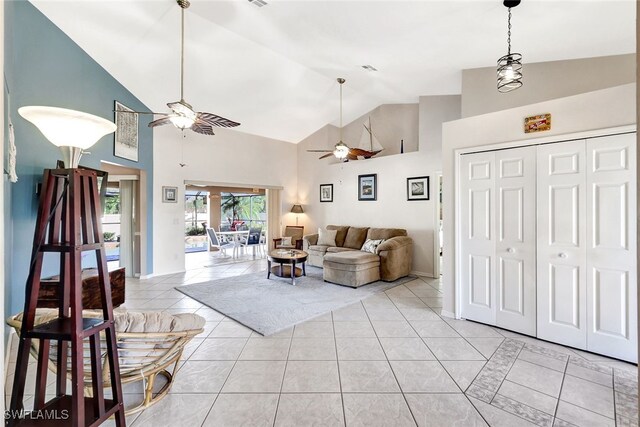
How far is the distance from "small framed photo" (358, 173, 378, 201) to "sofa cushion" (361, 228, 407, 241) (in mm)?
829

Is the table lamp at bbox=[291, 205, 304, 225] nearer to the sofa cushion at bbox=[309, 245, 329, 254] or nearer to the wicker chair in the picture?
the sofa cushion at bbox=[309, 245, 329, 254]

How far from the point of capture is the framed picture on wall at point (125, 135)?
182 inches

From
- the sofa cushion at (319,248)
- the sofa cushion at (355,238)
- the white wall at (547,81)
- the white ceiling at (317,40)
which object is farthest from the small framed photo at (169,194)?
the white wall at (547,81)

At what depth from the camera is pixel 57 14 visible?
10.5ft

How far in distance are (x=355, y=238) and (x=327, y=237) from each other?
0.70m

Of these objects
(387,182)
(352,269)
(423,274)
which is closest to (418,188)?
(387,182)

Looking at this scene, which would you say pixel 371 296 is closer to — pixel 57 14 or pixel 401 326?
pixel 401 326

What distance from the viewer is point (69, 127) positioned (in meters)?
1.50

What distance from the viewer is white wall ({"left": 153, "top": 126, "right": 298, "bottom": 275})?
5.87m

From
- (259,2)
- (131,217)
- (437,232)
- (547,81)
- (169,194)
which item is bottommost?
(437,232)

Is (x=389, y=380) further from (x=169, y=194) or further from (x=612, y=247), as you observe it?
(x=169, y=194)

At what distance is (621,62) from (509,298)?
2.71m

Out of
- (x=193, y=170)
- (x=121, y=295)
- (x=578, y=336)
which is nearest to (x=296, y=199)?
(x=193, y=170)

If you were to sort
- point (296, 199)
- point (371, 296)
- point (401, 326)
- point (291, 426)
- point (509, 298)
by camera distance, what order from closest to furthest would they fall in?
1. point (291, 426)
2. point (509, 298)
3. point (401, 326)
4. point (371, 296)
5. point (296, 199)
